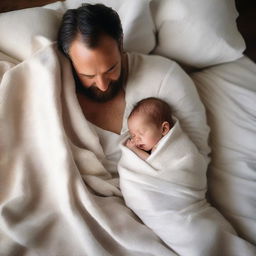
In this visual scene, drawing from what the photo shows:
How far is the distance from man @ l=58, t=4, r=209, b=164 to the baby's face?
8cm

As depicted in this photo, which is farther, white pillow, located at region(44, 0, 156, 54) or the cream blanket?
white pillow, located at region(44, 0, 156, 54)

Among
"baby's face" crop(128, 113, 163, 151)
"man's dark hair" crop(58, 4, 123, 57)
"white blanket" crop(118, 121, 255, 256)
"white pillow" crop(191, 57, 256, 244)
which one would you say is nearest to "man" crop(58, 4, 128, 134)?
"man's dark hair" crop(58, 4, 123, 57)

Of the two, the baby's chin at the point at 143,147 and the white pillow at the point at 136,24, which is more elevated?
the white pillow at the point at 136,24

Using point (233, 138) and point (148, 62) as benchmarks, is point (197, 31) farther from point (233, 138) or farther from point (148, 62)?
point (233, 138)

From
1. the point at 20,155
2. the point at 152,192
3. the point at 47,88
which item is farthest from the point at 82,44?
the point at 152,192

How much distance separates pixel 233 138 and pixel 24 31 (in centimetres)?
90

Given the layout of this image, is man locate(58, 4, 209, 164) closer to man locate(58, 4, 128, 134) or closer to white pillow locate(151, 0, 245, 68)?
man locate(58, 4, 128, 134)

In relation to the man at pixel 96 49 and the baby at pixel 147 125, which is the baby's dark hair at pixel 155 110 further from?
the man at pixel 96 49

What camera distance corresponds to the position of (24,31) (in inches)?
46.3

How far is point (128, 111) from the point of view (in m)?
1.20

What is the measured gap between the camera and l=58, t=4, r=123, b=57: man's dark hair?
100 cm

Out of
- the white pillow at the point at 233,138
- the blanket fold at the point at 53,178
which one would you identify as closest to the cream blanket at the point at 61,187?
the blanket fold at the point at 53,178

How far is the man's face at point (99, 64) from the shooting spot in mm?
1011

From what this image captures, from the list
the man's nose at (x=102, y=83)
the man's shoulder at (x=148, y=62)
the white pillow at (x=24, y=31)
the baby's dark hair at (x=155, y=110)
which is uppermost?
the white pillow at (x=24, y=31)
